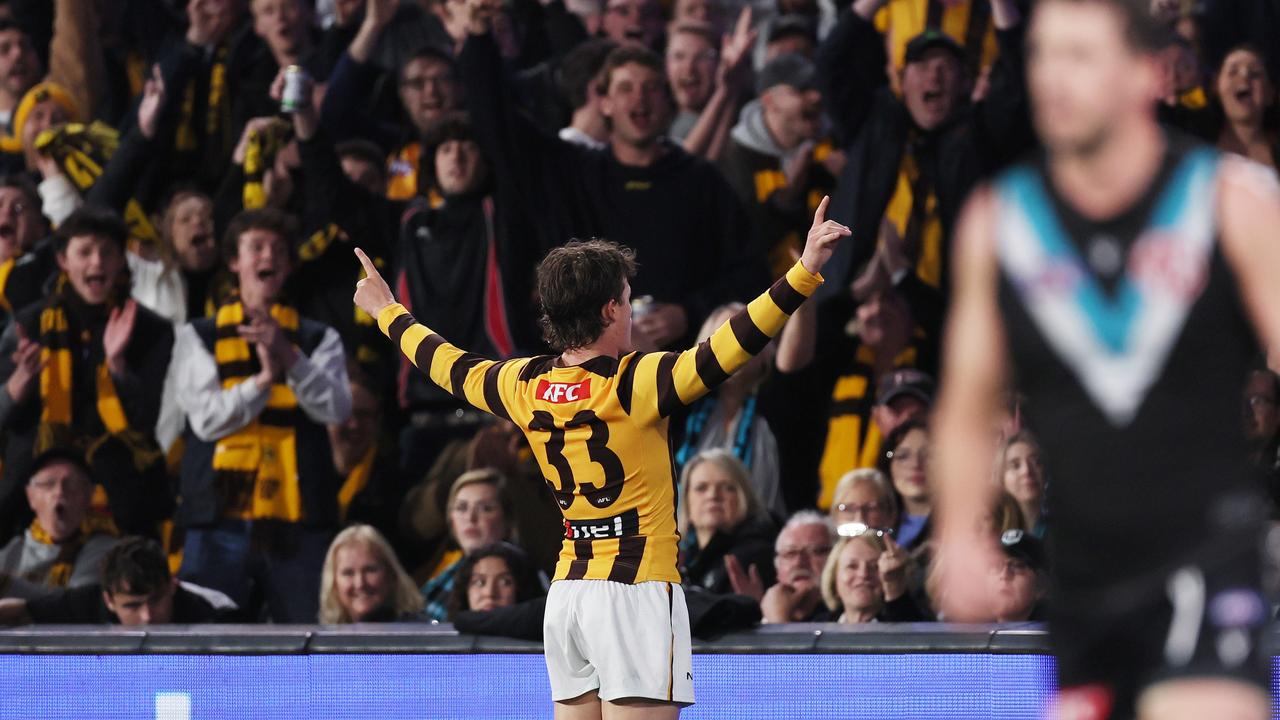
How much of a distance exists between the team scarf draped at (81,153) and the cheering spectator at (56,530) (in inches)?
80.2

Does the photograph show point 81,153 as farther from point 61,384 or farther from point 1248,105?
point 1248,105

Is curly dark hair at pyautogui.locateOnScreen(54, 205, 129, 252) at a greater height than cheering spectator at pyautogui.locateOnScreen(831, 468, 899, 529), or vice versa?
curly dark hair at pyautogui.locateOnScreen(54, 205, 129, 252)

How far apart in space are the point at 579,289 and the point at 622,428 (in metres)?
0.41

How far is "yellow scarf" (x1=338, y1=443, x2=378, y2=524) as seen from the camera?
375 inches

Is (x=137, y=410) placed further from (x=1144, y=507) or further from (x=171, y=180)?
(x=1144, y=507)

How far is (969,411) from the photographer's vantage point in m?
3.44

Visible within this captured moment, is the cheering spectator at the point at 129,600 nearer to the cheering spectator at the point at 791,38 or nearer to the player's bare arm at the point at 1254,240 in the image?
the cheering spectator at the point at 791,38

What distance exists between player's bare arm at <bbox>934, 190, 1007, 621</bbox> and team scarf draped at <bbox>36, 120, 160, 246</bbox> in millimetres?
7884

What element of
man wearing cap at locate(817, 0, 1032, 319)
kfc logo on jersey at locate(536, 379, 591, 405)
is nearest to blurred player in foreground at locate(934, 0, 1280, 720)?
kfc logo on jersey at locate(536, 379, 591, 405)

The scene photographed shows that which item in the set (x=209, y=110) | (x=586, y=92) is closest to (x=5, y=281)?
(x=209, y=110)

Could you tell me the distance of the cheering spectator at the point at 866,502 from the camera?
8.02 m

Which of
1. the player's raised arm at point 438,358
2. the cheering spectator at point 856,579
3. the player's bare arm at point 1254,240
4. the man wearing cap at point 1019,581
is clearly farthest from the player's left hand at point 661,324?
the player's bare arm at point 1254,240

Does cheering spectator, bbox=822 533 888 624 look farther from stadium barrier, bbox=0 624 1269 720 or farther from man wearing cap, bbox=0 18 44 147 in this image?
man wearing cap, bbox=0 18 44 147

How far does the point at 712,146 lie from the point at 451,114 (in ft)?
4.74
